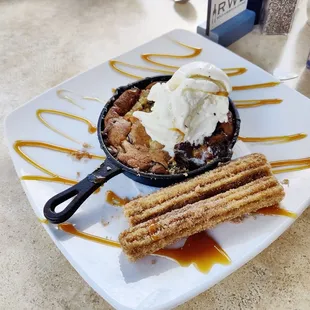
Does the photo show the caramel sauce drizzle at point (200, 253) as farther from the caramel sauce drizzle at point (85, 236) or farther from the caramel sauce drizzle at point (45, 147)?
the caramel sauce drizzle at point (45, 147)

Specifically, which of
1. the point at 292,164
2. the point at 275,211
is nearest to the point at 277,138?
the point at 292,164

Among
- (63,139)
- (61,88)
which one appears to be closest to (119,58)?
(61,88)

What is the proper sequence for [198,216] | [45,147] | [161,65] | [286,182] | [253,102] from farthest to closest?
1. [161,65]
2. [253,102]
3. [45,147]
4. [286,182]
5. [198,216]

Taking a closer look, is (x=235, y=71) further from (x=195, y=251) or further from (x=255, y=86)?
(x=195, y=251)

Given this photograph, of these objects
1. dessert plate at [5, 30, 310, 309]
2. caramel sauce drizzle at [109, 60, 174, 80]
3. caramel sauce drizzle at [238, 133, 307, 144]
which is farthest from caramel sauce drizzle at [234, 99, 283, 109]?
caramel sauce drizzle at [109, 60, 174, 80]

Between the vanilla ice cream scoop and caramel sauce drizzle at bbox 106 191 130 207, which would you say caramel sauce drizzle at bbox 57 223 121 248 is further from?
the vanilla ice cream scoop

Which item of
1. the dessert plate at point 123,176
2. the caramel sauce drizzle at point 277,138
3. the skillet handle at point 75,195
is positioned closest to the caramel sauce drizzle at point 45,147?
the dessert plate at point 123,176
